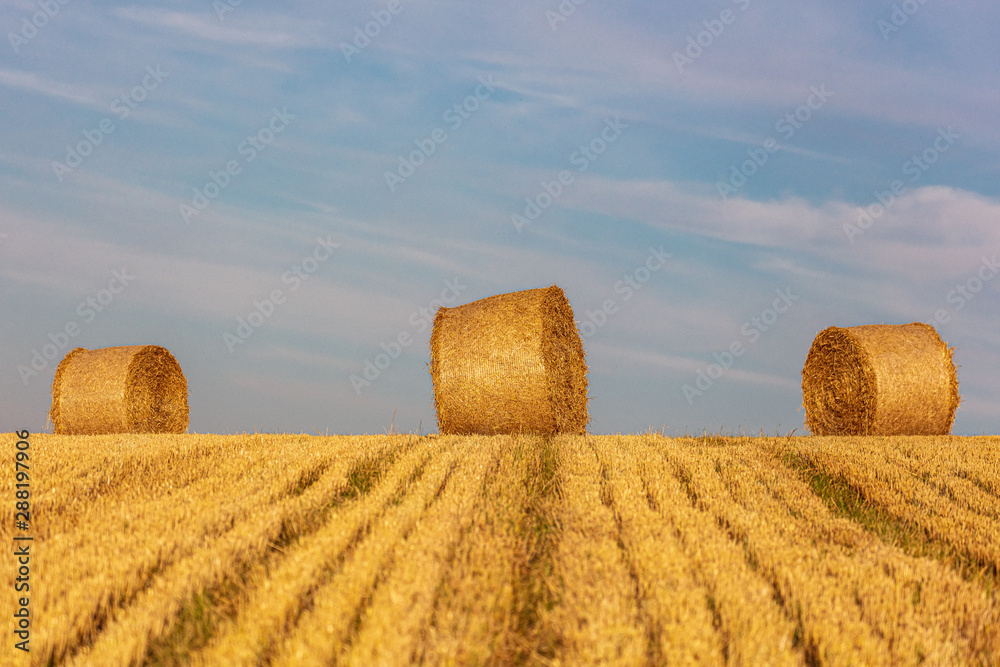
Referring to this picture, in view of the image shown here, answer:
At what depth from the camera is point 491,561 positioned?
5020mm

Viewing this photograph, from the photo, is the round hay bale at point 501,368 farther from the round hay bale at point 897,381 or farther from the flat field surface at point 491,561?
the round hay bale at point 897,381

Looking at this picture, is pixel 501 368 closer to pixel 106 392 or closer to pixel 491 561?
pixel 491 561

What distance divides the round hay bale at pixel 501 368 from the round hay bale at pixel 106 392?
7108 mm

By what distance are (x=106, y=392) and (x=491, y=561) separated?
12.7 m

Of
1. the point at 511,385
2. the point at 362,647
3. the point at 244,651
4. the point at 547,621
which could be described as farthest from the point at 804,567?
the point at 511,385

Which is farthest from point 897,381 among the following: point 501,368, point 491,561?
point 491,561

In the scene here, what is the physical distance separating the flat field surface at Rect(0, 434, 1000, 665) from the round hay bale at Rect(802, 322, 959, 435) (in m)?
5.60

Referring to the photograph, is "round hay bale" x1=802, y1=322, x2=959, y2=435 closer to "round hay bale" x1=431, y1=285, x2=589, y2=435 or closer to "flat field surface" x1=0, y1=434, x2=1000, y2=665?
"flat field surface" x1=0, y1=434, x2=1000, y2=665

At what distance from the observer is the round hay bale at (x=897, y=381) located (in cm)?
1378

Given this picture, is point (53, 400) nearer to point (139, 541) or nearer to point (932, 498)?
point (139, 541)

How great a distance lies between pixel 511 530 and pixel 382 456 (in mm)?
2933

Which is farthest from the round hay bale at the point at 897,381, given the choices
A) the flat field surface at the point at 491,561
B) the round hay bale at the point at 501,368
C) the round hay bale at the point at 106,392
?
the round hay bale at the point at 106,392

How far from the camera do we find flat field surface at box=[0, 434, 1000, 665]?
4086 mm

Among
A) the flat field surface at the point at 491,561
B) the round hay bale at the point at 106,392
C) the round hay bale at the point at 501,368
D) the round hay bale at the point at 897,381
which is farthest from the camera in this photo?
the round hay bale at the point at 106,392
